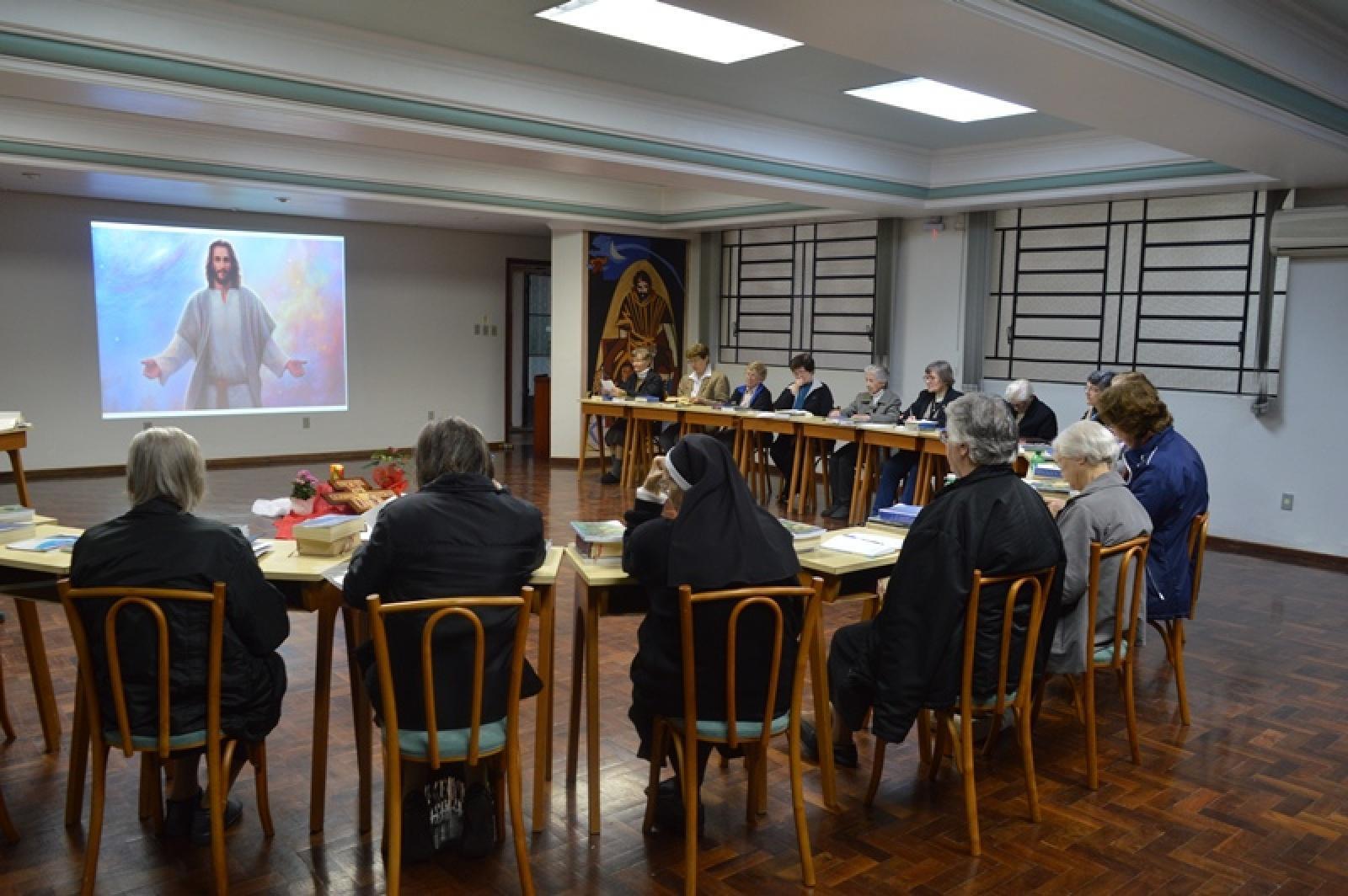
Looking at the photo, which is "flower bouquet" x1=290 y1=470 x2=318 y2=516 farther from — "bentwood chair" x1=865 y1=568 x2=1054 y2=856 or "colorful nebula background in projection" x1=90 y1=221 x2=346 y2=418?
"colorful nebula background in projection" x1=90 y1=221 x2=346 y2=418

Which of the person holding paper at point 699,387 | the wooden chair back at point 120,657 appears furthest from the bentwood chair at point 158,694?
the person holding paper at point 699,387

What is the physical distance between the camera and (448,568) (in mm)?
2508

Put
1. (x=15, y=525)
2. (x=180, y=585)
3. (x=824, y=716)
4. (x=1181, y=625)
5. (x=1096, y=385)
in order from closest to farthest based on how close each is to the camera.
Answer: (x=180, y=585) < (x=824, y=716) < (x=15, y=525) < (x=1181, y=625) < (x=1096, y=385)

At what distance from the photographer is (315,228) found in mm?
10336

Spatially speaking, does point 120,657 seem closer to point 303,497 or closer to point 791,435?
point 303,497

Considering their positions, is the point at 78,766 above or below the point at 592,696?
below

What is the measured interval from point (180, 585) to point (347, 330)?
8763 millimetres

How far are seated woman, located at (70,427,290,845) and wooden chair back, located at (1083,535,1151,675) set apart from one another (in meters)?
2.38

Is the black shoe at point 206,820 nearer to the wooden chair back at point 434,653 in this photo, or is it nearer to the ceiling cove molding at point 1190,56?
the wooden chair back at point 434,653

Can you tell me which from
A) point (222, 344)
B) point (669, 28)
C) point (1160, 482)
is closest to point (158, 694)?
point (1160, 482)

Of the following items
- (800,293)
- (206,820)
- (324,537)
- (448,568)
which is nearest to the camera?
(448,568)

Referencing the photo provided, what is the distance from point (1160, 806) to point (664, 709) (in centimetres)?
166

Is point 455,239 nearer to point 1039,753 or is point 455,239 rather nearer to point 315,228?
point 315,228

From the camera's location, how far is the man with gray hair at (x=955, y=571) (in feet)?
9.05
